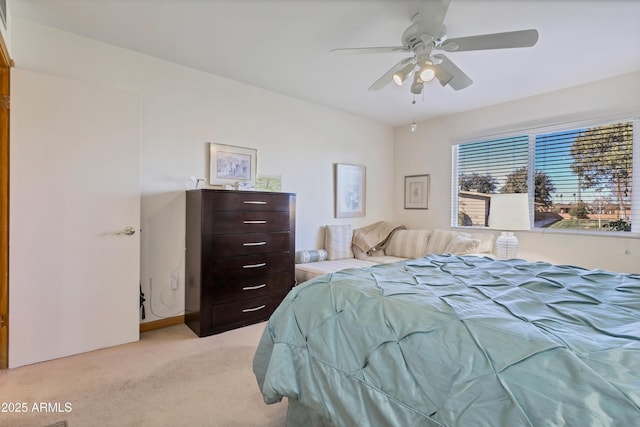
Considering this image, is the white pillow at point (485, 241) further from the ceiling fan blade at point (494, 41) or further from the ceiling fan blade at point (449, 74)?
the ceiling fan blade at point (494, 41)

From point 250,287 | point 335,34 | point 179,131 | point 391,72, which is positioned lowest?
point 250,287

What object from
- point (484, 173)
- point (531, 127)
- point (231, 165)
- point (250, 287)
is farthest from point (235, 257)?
point (531, 127)

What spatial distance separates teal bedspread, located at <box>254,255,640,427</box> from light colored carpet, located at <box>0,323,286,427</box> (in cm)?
46

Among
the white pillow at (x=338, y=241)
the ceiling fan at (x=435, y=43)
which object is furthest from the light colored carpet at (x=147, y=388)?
the ceiling fan at (x=435, y=43)

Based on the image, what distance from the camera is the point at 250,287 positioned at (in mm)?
2969

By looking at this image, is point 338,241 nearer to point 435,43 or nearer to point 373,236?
point 373,236

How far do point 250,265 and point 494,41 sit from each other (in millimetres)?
2631

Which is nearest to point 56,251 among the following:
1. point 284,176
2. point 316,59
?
point 284,176

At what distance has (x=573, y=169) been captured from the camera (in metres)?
3.42

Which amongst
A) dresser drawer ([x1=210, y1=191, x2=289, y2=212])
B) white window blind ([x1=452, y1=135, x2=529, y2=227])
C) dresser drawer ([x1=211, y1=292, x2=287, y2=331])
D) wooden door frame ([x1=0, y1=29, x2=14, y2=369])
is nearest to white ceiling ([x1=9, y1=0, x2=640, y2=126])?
wooden door frame ([x1=0, y1=29, x2=14, y2=369])

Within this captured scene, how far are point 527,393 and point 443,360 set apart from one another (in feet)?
0.73

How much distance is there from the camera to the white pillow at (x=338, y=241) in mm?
4105

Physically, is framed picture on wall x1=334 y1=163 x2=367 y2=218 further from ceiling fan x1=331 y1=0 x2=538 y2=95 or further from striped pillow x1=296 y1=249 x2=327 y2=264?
ceiling fan x1=331 y1=0 x2=538 y2=95

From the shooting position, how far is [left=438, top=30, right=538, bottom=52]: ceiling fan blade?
181 cm
